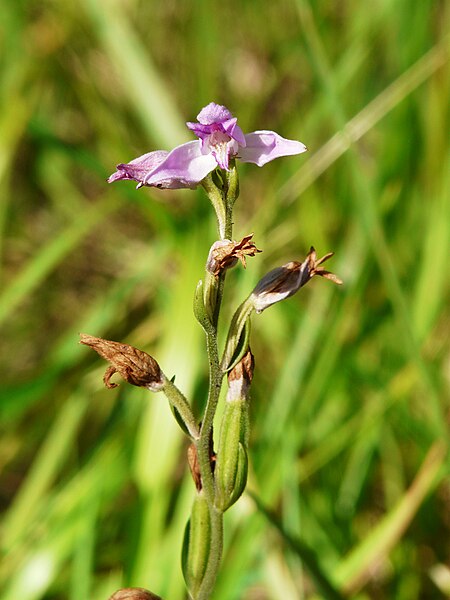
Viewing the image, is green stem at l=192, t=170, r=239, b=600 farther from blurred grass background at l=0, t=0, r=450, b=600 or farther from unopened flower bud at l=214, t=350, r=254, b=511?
blurred grass background at l=0, t=0, r=450, b=600

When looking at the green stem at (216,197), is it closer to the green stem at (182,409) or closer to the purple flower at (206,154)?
the purple flower at (206,154)

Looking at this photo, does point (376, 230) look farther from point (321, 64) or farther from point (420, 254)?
point (420, 254)

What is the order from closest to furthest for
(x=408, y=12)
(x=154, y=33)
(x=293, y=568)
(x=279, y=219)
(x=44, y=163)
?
(x=293, y=568)
(x=279, y=219)
(x=408, y=12)
(x=44, y=163)
(x=154, y=33)

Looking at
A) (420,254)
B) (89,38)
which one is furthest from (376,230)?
(89,38)

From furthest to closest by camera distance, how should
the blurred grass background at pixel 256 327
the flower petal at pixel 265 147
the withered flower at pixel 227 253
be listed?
the blurred grass background at pixel 256 327, the flower petal at pixel 265 147, the withered flower at pixel 227 253

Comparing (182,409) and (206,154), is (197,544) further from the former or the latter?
(206,154)

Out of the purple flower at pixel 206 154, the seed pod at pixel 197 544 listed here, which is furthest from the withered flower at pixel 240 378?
the purple flower at pixel 206 154
